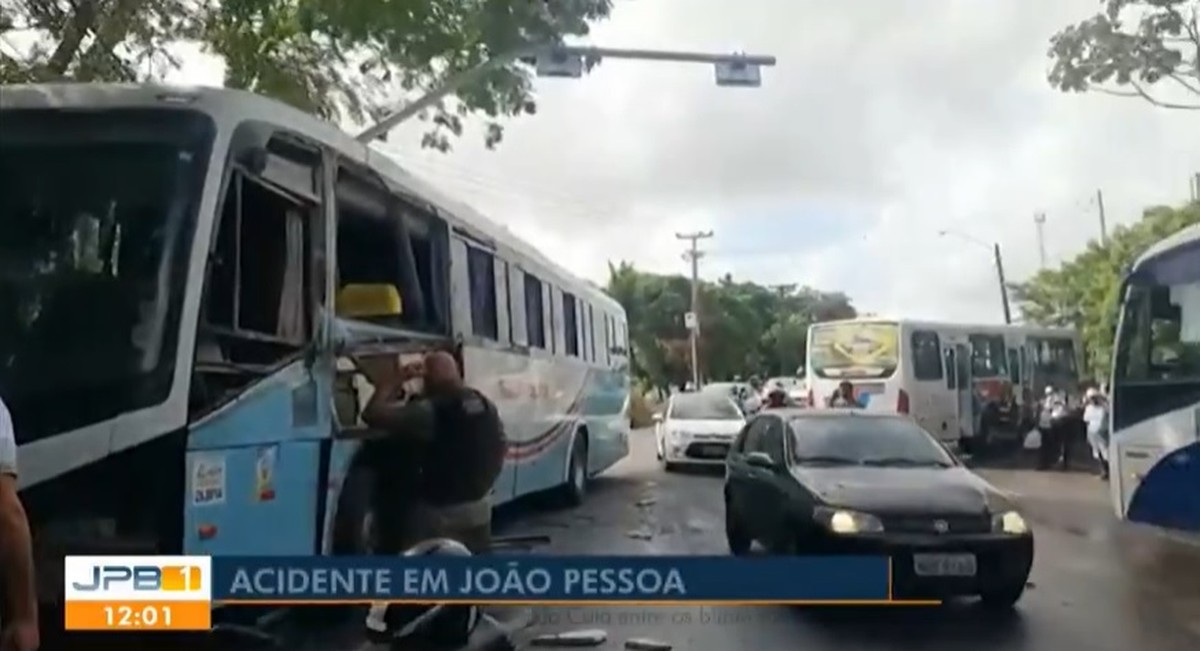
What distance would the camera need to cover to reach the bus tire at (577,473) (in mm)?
4133

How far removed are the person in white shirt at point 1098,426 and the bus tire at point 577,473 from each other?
Answer: 153 centimetres

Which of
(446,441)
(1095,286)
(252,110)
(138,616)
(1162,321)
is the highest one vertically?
(252,110)

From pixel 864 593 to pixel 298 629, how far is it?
5.28 ft

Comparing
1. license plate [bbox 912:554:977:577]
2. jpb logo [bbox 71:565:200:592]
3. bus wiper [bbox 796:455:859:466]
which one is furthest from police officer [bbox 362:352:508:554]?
license plate [bbox 912:554:977:577]

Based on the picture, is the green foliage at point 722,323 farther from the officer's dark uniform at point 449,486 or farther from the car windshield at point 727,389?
the officer's dark uniform at point 449,486

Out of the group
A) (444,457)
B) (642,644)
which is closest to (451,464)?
(444,457)

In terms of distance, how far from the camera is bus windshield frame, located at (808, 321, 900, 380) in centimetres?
401

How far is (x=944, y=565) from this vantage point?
3979 millimetres

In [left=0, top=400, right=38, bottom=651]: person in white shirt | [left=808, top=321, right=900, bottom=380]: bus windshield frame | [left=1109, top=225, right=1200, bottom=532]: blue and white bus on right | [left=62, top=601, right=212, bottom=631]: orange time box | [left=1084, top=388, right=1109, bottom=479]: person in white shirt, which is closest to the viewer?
[left=0, top=400, right=38, bottom=651]: person in white shirt

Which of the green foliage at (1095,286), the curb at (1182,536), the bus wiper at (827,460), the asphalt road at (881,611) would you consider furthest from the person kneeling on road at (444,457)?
the curb at (1182,536)

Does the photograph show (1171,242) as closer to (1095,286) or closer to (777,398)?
(1095,286)

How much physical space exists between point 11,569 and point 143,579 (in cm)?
78

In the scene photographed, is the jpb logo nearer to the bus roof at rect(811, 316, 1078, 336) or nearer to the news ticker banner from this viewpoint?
the news ticker banner

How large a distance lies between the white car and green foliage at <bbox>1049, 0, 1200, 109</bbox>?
4.53ft
